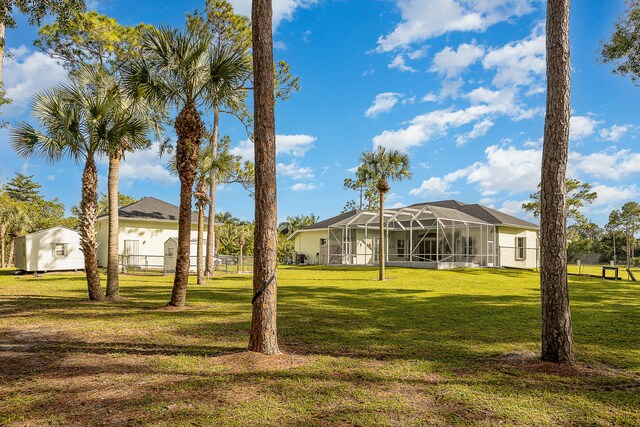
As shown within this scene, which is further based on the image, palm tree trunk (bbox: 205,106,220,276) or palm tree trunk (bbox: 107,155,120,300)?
palm tree trunk (bbox: 205,106,220,276)

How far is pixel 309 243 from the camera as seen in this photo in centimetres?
4134

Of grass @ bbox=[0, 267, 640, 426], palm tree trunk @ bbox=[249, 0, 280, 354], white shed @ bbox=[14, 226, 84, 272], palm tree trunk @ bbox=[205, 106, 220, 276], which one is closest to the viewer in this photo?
grass @ bbox=[0, 267, 640, 426]

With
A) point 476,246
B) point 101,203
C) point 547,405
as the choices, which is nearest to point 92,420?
point 547,405

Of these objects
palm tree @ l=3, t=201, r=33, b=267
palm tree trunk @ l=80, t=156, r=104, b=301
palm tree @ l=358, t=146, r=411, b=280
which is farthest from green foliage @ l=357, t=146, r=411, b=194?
→ palm tree @ l=3, t=201, r=33, b=267

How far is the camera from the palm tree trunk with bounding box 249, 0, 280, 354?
19.9ft

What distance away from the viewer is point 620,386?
4.93 m

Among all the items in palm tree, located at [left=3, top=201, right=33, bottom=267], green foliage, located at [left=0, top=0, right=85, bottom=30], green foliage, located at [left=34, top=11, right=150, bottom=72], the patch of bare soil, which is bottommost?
the patch of bare soil

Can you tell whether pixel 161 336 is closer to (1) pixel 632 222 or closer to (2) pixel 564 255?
(2) pixel 564 255

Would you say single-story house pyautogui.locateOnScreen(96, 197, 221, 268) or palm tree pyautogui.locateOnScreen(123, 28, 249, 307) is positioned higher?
palm tree pyautogui.locateOnScreen(123, 28, 249, 307)

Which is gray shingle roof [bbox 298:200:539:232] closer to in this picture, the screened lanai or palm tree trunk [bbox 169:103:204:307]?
the screened lanai

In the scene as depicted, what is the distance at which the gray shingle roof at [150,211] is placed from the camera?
99.6 feet

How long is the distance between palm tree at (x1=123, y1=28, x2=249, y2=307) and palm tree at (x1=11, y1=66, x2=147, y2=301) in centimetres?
147

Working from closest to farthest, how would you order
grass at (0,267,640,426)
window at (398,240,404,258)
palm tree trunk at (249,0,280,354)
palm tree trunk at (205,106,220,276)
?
grass at (0,267,640,426) → palm tree trunk at (249,0,280,354) → palm tree trunk at (205,106,220,276) → window at (398,240,404,258)

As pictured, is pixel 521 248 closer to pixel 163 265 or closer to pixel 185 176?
pixel 163 265
